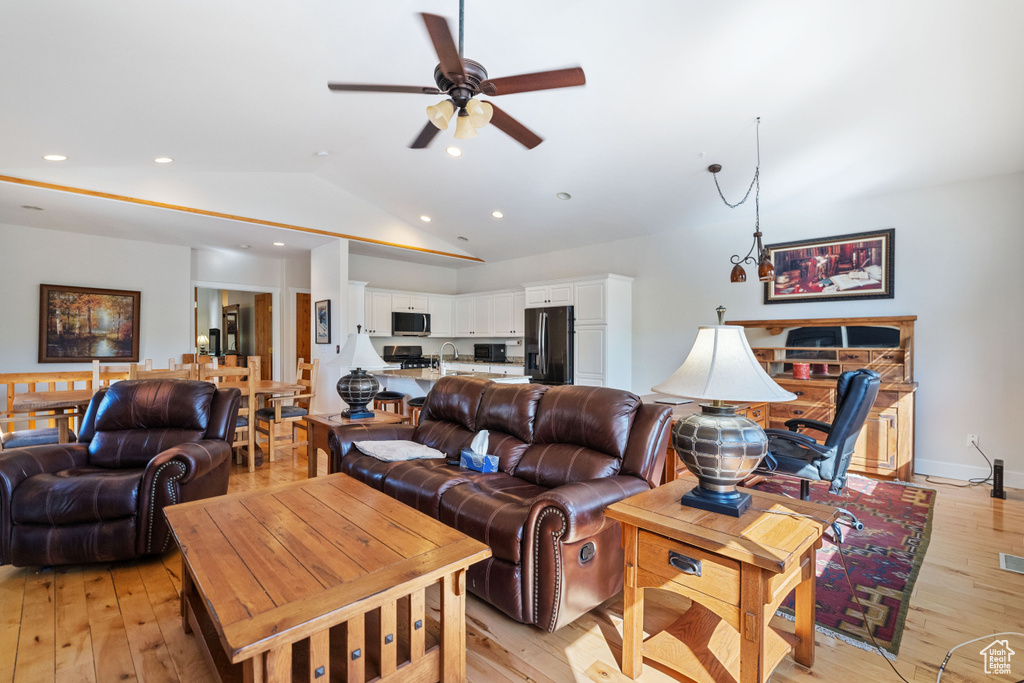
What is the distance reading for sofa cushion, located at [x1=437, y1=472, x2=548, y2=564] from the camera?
192cm

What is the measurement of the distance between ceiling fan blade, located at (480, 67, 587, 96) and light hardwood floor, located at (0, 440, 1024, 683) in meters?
2.40

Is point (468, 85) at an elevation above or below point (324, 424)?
above

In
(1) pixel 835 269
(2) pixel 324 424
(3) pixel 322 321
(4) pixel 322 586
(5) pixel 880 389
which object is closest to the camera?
(4) pixel 322 586

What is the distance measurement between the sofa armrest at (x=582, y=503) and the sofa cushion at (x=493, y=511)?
0.14 metres

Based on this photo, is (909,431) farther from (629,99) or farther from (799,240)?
(629,99)

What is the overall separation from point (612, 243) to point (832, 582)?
15.6 feet

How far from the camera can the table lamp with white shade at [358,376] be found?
353cm

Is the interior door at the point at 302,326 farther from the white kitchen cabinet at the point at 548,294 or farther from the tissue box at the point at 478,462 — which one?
the tissue box at the point at 478,462

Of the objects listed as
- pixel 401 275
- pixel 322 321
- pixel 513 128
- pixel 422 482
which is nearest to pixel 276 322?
pixel 322 321

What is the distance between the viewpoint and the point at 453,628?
158 cm

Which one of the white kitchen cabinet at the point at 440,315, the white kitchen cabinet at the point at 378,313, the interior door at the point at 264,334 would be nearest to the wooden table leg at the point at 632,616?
the white kitchen cabinet at the point at 378,313

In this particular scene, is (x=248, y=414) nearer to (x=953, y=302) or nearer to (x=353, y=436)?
(x=353, y=436)

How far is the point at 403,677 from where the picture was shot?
1496 mm

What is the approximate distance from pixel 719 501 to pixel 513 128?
2.15m
